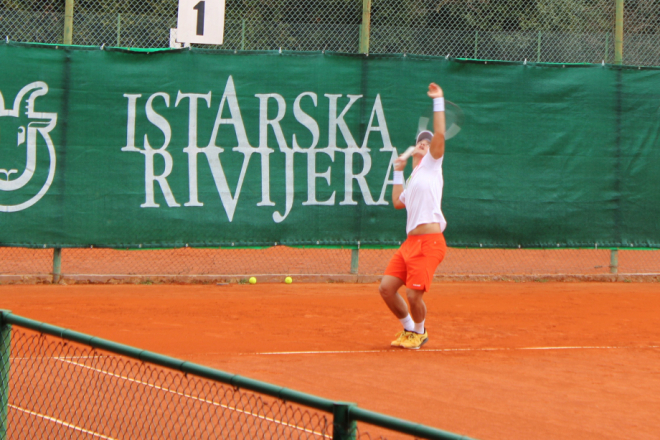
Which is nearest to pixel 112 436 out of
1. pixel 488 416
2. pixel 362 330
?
pixel 488 416

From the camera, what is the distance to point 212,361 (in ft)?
18.7

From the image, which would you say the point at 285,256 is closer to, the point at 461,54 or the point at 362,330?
the point at 461,54

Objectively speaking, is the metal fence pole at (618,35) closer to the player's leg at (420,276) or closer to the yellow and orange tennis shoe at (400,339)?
the player's leg at (420,276)

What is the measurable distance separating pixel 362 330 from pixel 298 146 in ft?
9.74

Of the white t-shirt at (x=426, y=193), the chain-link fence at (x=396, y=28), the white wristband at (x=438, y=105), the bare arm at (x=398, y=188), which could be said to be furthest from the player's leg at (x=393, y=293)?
the chain-link fence at (x=396, y=28)

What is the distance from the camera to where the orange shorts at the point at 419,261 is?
605 centimetres

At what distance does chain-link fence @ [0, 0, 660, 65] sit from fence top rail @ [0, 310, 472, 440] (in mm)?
6942

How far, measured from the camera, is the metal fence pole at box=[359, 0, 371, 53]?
938 centimetres

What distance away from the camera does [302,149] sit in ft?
30.4

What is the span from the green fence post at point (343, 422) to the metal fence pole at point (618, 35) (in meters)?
8.93

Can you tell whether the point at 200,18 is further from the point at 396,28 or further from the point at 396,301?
the point at 396,301

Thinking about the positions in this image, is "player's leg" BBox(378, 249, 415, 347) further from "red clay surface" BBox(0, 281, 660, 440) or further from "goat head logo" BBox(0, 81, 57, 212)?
"goat head logo" BBox(0, 81, 57, 212)

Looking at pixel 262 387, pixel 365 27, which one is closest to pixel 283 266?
pixel 365 27

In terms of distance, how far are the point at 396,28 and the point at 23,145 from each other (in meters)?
4.98
